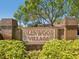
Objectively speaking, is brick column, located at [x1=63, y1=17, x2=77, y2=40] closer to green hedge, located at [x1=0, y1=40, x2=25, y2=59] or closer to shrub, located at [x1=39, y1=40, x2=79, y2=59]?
shrub, located at [x1=39, y1=40, x2=79, y2=59]

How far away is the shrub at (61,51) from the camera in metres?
5.52

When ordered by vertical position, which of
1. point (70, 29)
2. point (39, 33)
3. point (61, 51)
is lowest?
point (61, 51)

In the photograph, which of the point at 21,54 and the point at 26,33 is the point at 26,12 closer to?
the point at 26,33

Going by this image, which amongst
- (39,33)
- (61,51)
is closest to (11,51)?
(61,51)

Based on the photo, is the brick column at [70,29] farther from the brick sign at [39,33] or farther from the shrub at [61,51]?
the shrub at [61,51]

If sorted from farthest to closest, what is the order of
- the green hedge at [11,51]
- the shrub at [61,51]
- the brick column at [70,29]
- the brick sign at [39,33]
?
1. the brick sign at [39,33]
2. the brick column at [70,29]
3. the green hedge at [11,51]
4. the shrub at [61,51]

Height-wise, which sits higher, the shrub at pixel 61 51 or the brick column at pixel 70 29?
the brick column at pixel 70 29

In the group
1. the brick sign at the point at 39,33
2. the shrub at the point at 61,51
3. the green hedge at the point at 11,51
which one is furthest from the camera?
the brick sign at the point at 39,33

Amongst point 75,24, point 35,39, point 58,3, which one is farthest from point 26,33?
point 58,3

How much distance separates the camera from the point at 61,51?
19.4 ft

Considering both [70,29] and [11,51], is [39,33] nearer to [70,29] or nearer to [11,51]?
[70,29]

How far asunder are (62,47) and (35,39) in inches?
79.7

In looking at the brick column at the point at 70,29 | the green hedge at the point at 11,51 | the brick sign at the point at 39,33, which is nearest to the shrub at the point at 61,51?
the green hedge at the point at 11,51

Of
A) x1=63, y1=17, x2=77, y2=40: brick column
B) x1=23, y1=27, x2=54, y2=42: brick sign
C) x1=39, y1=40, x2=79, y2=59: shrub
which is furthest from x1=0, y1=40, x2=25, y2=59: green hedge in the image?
x1=63, y1=17, x2=77, y2=40: brick column
